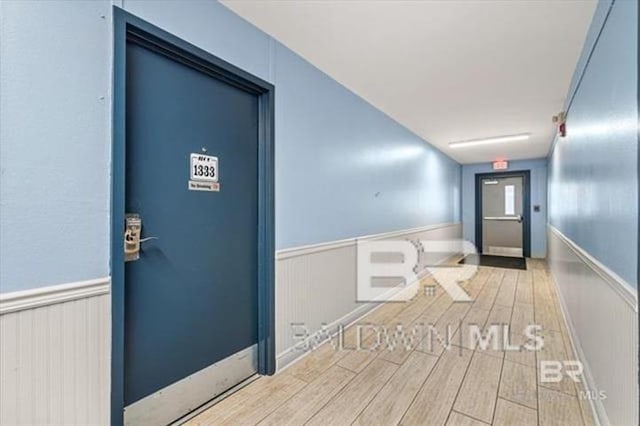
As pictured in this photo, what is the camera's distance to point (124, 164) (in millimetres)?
1405

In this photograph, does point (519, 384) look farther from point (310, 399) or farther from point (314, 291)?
point (314, 291)

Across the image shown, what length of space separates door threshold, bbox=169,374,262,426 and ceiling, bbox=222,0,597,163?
2.34 metres

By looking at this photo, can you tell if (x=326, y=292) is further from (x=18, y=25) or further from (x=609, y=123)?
(x=18, y=25)

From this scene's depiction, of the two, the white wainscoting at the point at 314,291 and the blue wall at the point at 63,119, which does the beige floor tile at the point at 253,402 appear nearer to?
the white wainscoting at the point at 314,291

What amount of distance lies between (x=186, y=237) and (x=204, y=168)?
41 centimetres

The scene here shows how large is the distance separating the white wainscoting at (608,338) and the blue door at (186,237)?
1.92 m

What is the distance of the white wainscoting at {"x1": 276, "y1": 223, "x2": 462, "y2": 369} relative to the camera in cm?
229

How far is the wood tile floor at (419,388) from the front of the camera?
1.74 metres

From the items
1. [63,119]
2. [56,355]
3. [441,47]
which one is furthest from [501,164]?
[56,355]

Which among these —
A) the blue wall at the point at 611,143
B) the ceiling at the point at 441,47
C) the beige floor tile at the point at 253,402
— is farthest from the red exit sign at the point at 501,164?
the beige floor tile at the point at 253,402

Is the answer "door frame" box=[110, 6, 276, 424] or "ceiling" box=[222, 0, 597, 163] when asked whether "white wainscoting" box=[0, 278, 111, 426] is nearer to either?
"door frame" box=[110, 6, 276, 424]

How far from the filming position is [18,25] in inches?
43.8

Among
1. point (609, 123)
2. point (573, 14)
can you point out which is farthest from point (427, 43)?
point (609, 123)

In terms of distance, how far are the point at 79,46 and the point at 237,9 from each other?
0.97 meters
